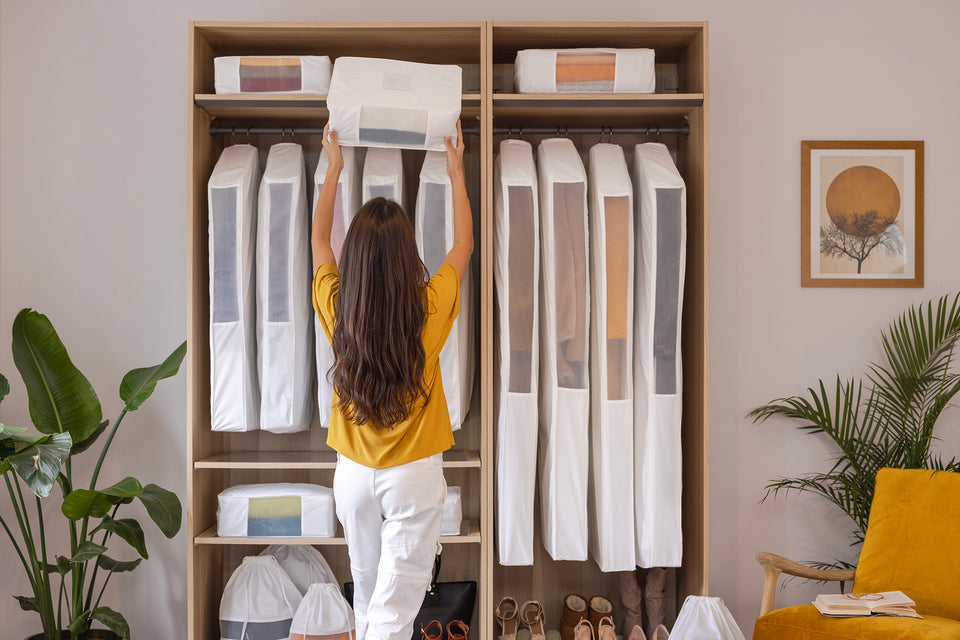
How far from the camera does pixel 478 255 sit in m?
2.69

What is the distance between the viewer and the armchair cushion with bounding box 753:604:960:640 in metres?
2.04

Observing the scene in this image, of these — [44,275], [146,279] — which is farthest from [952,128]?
[44,275]

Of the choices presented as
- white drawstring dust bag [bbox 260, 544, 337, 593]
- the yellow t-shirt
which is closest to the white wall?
white drawstring dust bag [bbox 260, 544, 337, 593]

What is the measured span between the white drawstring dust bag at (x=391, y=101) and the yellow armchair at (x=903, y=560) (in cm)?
173

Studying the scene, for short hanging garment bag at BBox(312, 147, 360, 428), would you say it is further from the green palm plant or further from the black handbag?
the green palm plant

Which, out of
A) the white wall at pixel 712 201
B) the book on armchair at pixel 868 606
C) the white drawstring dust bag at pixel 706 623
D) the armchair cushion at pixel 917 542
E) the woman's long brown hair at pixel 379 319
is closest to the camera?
the woman's long brown hair at pixel 379 319

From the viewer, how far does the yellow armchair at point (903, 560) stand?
7.21 ft

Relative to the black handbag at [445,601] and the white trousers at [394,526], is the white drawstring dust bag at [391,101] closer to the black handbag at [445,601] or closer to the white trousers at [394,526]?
the white trousers at [394,526]

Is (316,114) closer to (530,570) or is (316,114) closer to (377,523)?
(377,523)

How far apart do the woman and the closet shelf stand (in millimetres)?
535

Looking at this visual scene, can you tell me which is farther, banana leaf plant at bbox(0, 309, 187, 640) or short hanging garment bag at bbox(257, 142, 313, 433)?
short hanging garment bag at bbox(257, 142, 313, 433)

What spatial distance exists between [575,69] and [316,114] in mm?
926

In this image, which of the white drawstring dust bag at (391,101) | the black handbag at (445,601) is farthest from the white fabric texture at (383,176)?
the black handbag at (445,601)

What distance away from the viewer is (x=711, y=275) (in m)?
2.93
